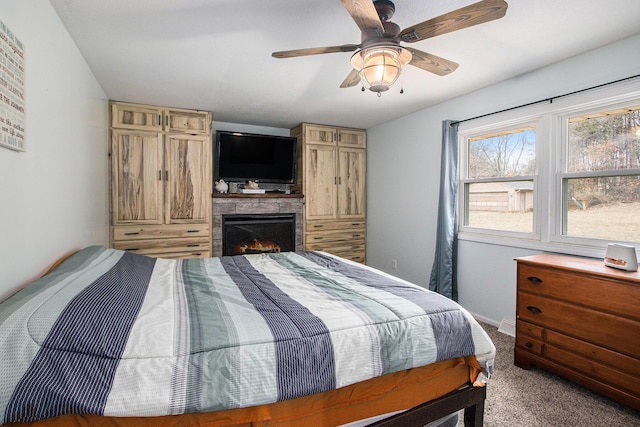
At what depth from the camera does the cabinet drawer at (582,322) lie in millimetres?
1790

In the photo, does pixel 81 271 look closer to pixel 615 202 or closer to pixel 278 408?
pixel 278 408

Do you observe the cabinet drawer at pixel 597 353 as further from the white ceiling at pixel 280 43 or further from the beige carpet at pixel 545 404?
the white ceiling at pixel 280 43

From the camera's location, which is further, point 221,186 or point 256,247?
point 256,247

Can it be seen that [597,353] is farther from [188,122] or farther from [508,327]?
[188,122]

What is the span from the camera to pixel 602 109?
7.79ft

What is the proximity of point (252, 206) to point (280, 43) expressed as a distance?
2.35 m

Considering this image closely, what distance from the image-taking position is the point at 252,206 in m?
4.23

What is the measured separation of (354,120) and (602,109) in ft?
8.78

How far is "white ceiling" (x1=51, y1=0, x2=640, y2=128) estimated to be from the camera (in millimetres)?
1863

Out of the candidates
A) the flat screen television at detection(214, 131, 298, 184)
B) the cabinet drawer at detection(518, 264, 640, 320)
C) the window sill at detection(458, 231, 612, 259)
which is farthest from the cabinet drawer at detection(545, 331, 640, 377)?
the flat screen television at detection(214, 131, 298, 184)

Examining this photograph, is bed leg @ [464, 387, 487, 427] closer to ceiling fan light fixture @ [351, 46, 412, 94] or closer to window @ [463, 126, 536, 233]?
ceiling fan light fixture @ [351, 46, 412, 94]

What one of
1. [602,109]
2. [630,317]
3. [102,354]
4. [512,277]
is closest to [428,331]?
[102,354]

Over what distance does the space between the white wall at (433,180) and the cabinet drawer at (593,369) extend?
831mm

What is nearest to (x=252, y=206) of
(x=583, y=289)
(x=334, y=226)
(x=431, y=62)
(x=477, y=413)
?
(x=334, y=226)
